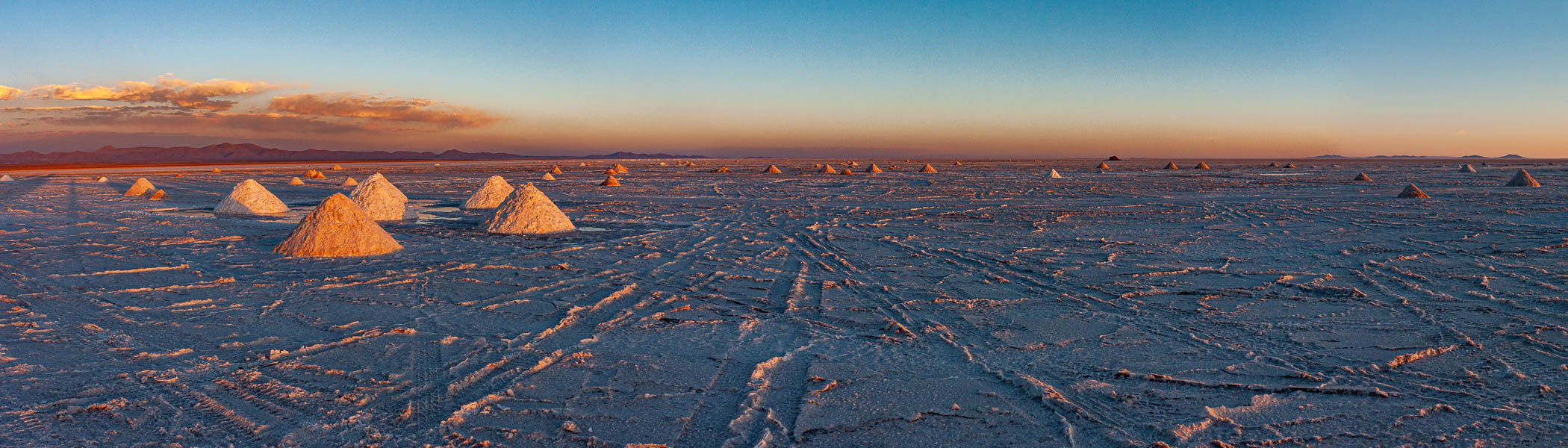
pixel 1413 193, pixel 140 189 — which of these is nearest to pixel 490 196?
pixel 140 189

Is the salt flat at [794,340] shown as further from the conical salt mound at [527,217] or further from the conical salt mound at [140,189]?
the conical salt mound at [140,189]

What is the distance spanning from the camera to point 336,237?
7.02 metres

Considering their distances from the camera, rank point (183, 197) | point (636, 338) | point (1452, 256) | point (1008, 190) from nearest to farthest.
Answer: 1. point (636, 338)
2. point (1452, 256)
3. point (183, 197)
4. point (1008, 190)

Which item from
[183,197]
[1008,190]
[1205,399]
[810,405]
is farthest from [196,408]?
[1008,190]

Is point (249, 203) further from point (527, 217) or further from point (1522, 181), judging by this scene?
point (1522, 181)

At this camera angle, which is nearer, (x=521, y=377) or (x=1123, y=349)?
(x=521, y=377)

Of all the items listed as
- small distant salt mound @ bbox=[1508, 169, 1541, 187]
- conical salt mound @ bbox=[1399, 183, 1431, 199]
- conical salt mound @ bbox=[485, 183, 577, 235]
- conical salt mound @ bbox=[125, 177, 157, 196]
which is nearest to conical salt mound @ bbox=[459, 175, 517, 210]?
conical salt mound @ bbox=[485, 183, 577, 235]

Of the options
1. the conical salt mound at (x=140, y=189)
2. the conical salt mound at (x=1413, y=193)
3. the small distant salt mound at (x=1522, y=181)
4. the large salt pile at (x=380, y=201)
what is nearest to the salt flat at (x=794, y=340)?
the large salt pile at (x=380, y=201)

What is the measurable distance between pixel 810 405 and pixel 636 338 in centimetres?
135

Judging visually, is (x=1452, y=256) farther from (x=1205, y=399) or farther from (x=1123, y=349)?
(x=1205, y=399)

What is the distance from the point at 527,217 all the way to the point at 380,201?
2908 millimetres

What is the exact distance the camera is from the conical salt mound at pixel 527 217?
8945 mm

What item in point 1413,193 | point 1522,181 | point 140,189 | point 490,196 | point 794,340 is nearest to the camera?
point 794,340

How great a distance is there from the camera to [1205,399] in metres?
3.08
